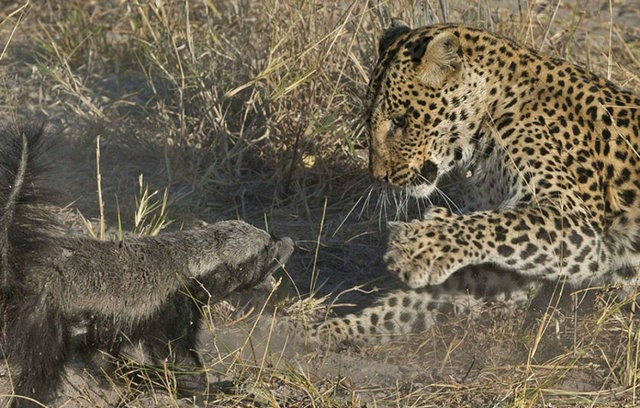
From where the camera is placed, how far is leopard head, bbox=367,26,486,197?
6.38 metres

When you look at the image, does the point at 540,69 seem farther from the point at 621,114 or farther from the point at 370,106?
the point at 370,106

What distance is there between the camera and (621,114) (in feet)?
21.1

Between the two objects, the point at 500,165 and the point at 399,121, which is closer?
the point at 500,165

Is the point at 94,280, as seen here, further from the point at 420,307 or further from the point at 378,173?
the point at 420,307

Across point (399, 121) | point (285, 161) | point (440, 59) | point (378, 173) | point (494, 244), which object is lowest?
point (285, 161)

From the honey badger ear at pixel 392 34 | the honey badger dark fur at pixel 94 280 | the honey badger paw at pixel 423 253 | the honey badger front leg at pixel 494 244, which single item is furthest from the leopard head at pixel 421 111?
the honey badger dark fur at pixel 94 280

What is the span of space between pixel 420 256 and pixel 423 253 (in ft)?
0.07

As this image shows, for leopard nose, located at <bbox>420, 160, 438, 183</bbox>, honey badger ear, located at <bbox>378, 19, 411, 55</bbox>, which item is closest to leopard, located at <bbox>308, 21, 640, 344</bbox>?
leopard nose, located at <bbox>420, 160, 438, 183</bbox>

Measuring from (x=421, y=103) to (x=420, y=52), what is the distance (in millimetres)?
277

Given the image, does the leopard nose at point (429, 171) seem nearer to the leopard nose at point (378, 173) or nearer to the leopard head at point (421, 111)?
the leopard head at point (421, 111)

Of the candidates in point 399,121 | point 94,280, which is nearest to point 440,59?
point 399,121

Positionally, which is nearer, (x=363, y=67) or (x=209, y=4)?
(x=363, y=67)

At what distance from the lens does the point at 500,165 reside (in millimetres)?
6352

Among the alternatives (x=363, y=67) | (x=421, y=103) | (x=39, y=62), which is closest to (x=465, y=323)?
(x=421, y=103)
